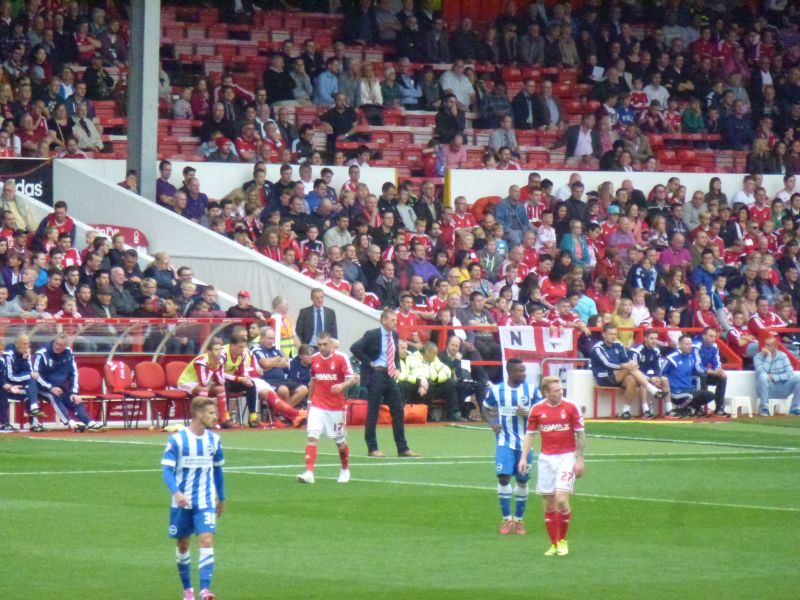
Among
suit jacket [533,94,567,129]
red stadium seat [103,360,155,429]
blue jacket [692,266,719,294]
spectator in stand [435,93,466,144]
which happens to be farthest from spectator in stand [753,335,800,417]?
red stadium seat [103,360,155,429]

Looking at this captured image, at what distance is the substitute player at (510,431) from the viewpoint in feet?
49.9

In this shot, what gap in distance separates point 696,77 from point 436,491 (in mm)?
22659

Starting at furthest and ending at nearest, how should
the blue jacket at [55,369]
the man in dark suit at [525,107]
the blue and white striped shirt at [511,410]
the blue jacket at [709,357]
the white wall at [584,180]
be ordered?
the man in dark suit at [525,107] < the white wall at [584,180] < the blue jacket at [709,357] < the blue jacket at [55,369] < the blue and white striped shirt at [511,410]

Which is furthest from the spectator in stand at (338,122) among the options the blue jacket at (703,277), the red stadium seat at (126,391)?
the red stadium seat at (126,391)

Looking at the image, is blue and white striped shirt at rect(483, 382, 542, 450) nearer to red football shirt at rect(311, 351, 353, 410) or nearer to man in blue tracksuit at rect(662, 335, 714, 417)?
red football shirt at rect(311, 351, 353, 410)

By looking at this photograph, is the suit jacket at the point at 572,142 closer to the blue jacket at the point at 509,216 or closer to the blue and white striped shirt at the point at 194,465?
the blue jacket at the point at 509,216

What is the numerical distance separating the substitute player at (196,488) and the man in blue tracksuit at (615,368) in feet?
58.9

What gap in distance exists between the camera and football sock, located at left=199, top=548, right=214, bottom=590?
11125mm

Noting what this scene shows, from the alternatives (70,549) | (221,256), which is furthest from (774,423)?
(70,549)

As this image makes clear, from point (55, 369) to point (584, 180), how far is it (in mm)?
13798

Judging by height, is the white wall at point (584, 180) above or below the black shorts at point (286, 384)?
above

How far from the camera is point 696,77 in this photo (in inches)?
1529

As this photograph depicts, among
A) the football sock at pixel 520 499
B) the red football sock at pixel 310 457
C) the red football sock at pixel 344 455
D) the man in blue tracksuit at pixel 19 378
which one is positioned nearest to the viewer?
the football sock at pixel 520 499

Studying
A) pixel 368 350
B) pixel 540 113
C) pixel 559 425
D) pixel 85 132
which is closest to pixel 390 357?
pixel 368 350
